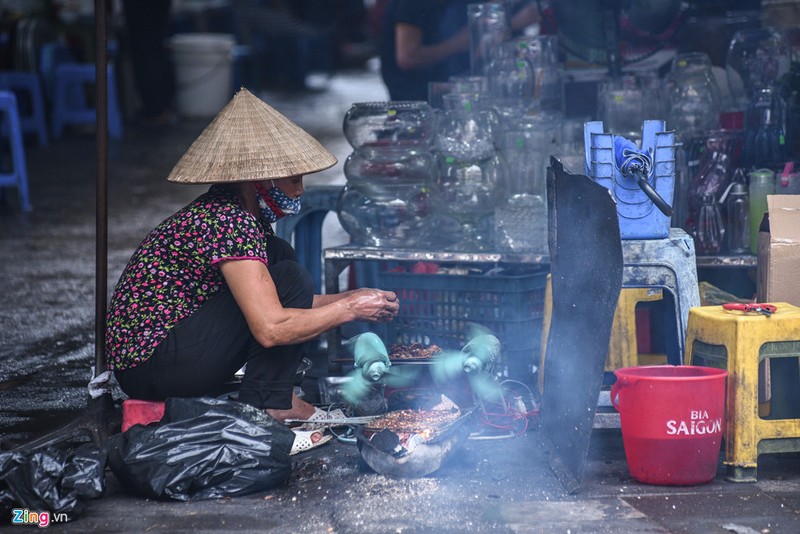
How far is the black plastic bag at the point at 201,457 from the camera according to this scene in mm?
3773

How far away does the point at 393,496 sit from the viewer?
380 cm

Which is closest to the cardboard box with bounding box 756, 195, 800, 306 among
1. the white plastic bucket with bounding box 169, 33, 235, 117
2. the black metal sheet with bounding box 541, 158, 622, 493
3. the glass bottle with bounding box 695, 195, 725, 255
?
the glass bottle with bounding box 695, 195, 725, 255

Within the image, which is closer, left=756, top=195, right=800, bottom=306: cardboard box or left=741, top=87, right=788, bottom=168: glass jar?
left=756, top=195, right=800, bottom=306: cardboard box

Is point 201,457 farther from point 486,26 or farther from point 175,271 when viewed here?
point 486,26

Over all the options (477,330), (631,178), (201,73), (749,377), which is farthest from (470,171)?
(201,73)

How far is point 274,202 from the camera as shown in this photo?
430cm

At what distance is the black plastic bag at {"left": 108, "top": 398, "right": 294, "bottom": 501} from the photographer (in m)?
3.77

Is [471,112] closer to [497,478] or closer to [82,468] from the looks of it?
[497,478]

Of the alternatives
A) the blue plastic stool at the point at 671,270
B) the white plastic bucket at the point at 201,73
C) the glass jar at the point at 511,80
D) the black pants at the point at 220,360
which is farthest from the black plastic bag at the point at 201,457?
the white plastic bucket at the point at 201,73

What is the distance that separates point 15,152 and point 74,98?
14.7ft

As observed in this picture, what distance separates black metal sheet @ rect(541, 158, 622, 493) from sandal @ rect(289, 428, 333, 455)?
90 centimetres

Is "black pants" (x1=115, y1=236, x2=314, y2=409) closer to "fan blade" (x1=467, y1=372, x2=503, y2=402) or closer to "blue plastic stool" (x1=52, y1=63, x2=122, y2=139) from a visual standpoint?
"fan blade" (x1=467, y1=372, x2=503, y2=402)

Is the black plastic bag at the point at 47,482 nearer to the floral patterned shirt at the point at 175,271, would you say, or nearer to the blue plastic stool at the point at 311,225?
the floral patterned shirt at the point at 175,271

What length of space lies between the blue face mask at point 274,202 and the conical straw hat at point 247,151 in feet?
0.42
